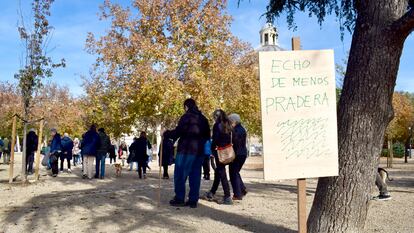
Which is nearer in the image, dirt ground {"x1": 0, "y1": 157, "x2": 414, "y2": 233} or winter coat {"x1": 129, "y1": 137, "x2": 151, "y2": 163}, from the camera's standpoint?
dirt ground {"x1": 0, "y1": 157, "x2": 414, "y2": 233}

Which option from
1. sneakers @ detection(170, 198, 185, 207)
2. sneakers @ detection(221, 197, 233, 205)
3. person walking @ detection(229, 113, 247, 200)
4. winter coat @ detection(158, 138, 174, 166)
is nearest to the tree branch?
person walking @ detection(229, 113, 247, 200)

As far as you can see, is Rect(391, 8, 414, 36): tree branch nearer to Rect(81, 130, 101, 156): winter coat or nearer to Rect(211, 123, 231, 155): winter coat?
Rect(211, 123, 231, 155): winter coat

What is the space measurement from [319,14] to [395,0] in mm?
2990

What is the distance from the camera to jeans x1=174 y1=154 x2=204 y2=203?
24.3ft

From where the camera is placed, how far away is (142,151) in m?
14.7

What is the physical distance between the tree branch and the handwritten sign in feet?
2.53

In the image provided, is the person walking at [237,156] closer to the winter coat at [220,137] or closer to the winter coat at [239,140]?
the winter coat at [239,140]

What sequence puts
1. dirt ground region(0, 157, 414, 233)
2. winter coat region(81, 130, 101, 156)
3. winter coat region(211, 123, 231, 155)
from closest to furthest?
dirt ground region(0, 157, 414, 233), winter coat region(211, 123, 231, 155), winter coat region(81, 130, 101, 156)

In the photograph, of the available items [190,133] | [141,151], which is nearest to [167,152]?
[141,151]

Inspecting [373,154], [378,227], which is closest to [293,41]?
[373,154]

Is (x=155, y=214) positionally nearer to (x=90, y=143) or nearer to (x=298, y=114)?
(x=298, y=114)

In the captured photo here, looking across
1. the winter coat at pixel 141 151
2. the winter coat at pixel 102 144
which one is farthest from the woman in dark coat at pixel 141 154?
the winter coat at pixel 102 144

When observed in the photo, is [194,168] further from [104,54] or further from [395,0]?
[104,54]

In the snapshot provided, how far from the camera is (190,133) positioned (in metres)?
7.43
